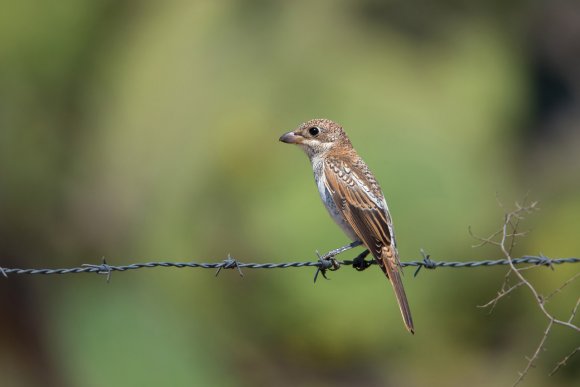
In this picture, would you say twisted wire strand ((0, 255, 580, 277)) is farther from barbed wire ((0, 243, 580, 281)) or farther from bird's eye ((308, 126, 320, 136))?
bird's eye ((308, 126, 320, 136))

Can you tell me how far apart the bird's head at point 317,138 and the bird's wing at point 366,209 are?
306 millimetres

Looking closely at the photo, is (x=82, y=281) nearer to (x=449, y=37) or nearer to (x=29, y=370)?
(x=29, y=370)

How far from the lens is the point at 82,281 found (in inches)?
571

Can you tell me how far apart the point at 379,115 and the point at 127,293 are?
421cm

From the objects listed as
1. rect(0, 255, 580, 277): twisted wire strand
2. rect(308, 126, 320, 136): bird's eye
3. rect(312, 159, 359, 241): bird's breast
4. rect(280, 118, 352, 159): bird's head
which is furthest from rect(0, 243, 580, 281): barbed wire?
rect(308, 126, 320, 136): bird's eye

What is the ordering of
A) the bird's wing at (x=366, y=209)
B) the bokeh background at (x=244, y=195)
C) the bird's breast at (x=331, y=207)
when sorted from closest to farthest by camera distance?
the bird's wing at (x=366, y=209), the bird's breast at (x=331, y=207), the bokeh background at (x=244, y=195)

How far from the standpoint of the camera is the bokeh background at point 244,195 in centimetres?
1355

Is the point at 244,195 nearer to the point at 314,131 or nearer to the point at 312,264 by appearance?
the point at 314,131

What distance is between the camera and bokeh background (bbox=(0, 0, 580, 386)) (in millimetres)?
13555

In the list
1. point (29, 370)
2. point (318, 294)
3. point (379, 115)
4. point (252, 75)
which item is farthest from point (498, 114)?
point (29, 370)

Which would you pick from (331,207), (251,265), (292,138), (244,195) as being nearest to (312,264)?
(251,265)

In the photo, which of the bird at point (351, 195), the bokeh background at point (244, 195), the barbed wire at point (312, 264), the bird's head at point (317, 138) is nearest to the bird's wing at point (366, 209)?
the bird at point (351, 195)

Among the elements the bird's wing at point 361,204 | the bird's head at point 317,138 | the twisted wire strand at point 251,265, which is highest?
the bird's head at point 317,138

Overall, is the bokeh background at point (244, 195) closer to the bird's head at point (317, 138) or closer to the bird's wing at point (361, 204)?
the bird's head at point (317, 138)
